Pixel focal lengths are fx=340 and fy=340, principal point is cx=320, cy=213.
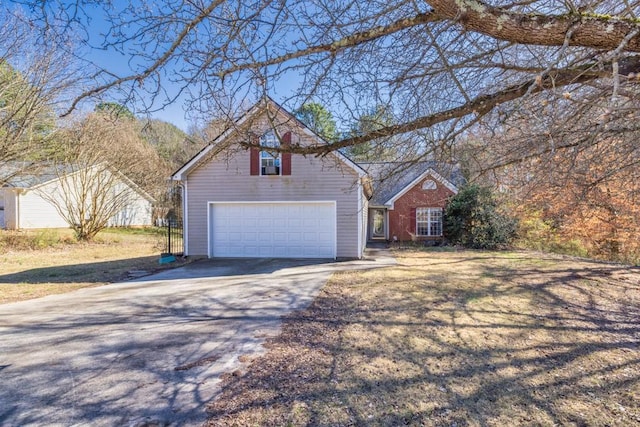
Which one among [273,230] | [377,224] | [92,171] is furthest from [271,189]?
[92,171]

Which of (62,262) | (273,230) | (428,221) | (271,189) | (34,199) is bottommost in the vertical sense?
(62,262)

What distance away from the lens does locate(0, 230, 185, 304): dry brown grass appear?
25.5 feet

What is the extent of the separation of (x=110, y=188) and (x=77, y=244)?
126 inches

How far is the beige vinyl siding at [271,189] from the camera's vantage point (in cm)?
1100

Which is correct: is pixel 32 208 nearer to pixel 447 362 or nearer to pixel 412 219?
pixel 412 219

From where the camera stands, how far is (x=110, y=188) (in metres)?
17.1

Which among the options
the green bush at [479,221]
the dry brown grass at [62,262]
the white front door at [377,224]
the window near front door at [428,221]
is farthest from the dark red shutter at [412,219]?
the dry brown grass at [62,262]

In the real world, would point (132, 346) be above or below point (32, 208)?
below

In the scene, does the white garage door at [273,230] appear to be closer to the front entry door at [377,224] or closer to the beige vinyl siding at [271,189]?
the beige vinyl siding at [271,189]

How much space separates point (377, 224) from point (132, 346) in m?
15.9

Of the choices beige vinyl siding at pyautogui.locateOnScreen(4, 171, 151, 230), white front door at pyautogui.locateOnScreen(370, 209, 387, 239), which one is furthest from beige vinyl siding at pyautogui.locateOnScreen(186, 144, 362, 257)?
beige vinyl siding at pyautogui.locateOnScreen(4, 171, 151, 230)

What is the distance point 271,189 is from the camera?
11.2 m

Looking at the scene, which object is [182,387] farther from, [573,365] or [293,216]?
[293,216]

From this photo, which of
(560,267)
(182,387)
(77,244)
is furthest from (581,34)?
(77,244)
